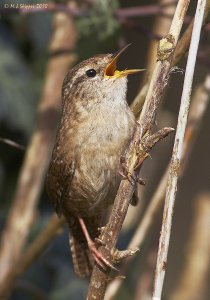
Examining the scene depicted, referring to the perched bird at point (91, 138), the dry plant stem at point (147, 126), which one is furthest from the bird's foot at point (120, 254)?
the perched bird at point (91, 138)

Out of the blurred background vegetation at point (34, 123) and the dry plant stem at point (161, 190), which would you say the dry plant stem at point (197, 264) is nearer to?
the blurred background vegetation at point (34, 123)

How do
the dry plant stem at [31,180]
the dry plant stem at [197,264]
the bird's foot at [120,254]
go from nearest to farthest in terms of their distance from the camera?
the bird's foot at [120,254]
the dry plant stem at [31,180]
the dry plant stem at [197,264]

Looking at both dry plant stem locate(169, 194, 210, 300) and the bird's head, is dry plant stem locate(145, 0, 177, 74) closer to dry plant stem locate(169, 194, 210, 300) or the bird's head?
the bird's head

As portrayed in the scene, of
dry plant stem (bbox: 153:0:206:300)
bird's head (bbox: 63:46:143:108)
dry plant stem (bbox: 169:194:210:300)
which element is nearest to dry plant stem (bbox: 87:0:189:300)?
dry plant stem (bbox: 153:0:206:300)

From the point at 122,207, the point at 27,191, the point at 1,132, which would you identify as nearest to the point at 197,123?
the point at 27,191

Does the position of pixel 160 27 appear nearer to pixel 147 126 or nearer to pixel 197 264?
pixel 197 264

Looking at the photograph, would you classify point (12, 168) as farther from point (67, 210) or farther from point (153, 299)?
point (153, 299)
